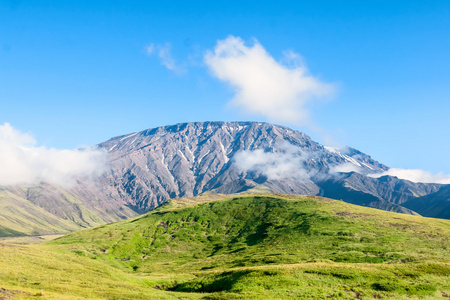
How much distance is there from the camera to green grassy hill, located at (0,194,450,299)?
53.1m

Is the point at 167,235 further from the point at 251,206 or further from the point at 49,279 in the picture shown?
the point at 49,279

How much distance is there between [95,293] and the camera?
4825cm

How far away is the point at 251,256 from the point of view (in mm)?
101375

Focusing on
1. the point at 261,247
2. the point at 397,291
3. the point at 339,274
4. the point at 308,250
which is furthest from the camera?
the point at 261,247

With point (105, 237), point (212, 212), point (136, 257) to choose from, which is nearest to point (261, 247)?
point (136, 257)

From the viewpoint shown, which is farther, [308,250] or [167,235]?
[167,235]

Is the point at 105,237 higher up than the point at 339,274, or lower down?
lower down

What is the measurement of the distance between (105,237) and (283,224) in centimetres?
7935

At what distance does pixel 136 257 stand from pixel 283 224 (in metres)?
61.1

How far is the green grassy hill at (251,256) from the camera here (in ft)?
174

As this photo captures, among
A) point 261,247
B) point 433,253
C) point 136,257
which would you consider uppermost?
point 433,253

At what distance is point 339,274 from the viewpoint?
59.8 meters

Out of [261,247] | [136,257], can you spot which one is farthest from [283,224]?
[136,257]

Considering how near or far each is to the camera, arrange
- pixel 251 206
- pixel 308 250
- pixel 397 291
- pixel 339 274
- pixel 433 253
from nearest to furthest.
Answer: pixel 397 291 < pixel 339 274 < pixel 433 253 < pixel 308 250 < pixel 251 206
